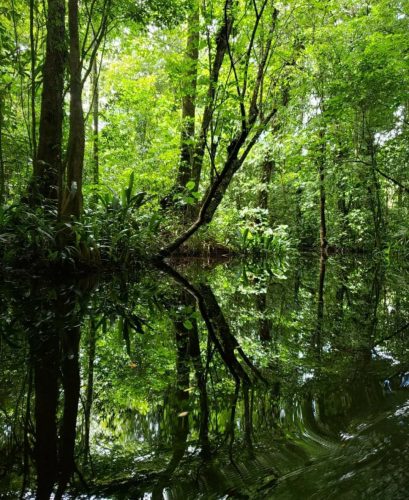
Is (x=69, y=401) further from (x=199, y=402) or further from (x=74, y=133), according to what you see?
(x=74, y=133)

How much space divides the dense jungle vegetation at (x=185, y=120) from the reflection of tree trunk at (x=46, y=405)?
3017mm

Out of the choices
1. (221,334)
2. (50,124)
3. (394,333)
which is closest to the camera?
(394,333)

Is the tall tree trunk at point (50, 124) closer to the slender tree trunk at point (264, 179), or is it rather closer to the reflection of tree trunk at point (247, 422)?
the reflection of tree trunk at point (247, 422)

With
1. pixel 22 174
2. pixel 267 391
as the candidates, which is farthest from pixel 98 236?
pixel 267 391

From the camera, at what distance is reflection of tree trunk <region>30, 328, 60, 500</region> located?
112 cm

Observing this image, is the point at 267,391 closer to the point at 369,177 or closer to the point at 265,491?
the point at 265,491

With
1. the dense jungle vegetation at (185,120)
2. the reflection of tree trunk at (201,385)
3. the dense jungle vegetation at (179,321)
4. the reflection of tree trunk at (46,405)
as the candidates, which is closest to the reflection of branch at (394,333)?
the dense jungle vegetation at (179,321)

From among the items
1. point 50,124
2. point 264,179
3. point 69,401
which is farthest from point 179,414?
point 264,179

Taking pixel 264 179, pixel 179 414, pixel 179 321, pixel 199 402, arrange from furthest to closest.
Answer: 1. pixel 264 179
2. pixel 179 321
3. pixel 199 402
4. pixel 179 414

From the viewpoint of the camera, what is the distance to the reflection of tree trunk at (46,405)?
1.12 m

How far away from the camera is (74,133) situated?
17.0 feet

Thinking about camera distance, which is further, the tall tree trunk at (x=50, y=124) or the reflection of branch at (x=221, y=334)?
the tall tree trunk at (x=50, y=124)

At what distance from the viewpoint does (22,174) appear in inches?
Answer: 300

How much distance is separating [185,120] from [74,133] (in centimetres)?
435
